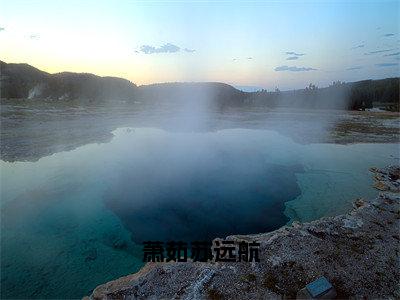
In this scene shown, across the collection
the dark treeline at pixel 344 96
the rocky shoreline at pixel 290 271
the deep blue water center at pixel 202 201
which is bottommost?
the deep blue water center at pixel 202 201

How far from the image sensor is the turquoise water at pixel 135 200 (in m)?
8.48

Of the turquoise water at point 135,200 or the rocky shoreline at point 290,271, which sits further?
the turquoise water at point 135,200

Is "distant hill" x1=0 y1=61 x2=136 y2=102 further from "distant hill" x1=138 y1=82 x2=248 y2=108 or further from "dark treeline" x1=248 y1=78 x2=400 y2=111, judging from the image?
"dark treeline" x1=248 y1=78 x2=400 y2=111

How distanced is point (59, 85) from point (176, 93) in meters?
34.1

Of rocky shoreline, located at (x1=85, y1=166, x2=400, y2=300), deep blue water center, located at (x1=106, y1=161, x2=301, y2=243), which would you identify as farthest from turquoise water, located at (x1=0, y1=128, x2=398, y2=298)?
rocky shoreline, located at (x1=85, y1=166, x2=400, y2=300)

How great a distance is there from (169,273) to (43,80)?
303 ft

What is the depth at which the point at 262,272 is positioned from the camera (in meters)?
7.25

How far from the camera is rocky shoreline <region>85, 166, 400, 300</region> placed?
6676mm

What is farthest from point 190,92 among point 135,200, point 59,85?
point 135,200

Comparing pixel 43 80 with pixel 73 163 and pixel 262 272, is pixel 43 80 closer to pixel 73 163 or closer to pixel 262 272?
pixel 73 163

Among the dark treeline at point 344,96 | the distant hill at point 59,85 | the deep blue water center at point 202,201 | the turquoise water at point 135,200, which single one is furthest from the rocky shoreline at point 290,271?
the distant hill at point 59,85

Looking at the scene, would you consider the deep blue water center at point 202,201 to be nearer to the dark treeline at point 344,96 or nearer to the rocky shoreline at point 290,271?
the rocky shoreline at point 290,271

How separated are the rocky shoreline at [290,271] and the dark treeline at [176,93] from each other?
2328 inches

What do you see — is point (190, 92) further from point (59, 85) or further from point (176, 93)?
point (59, 85)
